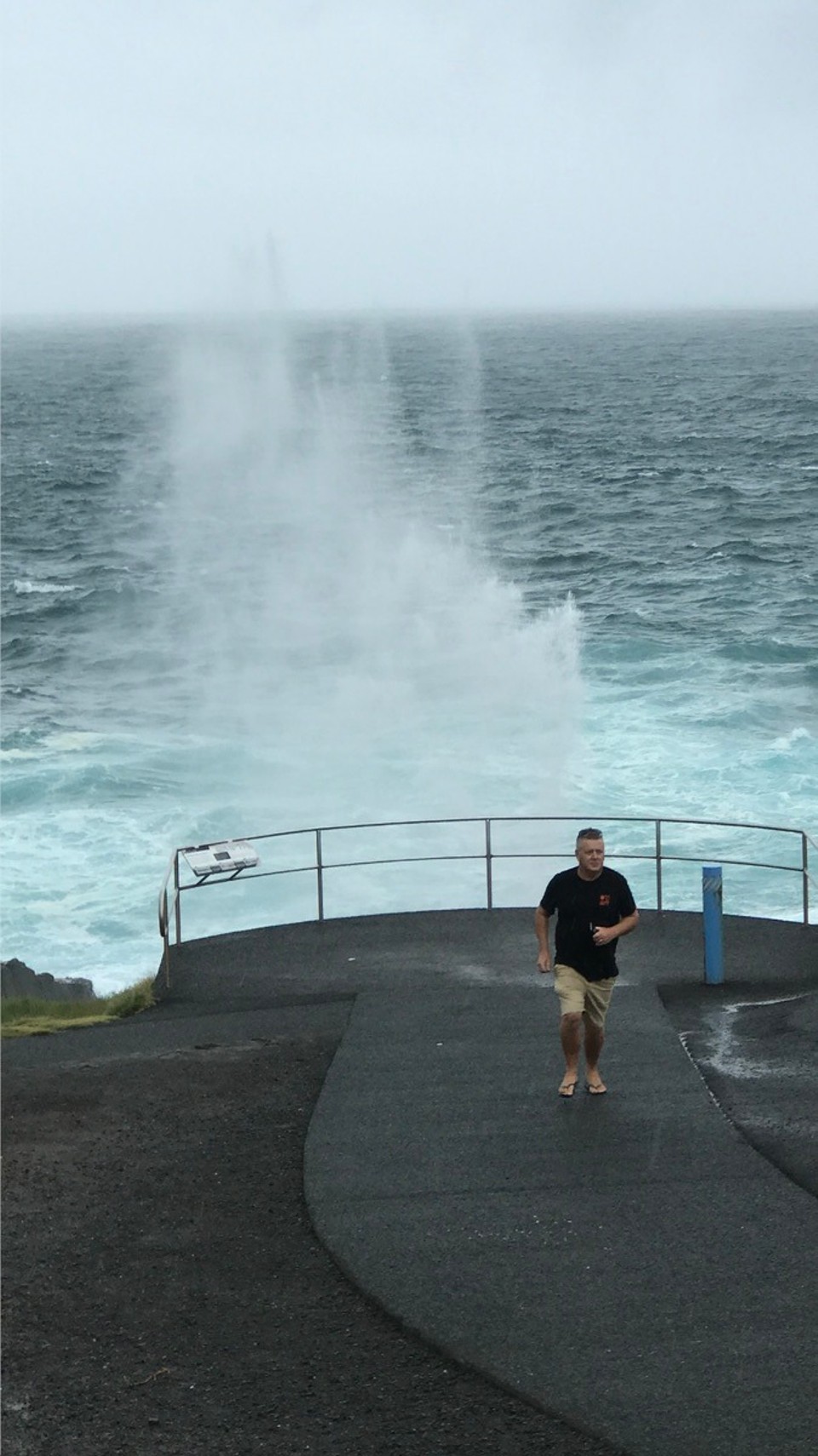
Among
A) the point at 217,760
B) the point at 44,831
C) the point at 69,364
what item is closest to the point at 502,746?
the point at 217,760

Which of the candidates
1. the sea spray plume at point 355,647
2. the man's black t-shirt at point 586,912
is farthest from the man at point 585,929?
the sea spray plume at point 355,647

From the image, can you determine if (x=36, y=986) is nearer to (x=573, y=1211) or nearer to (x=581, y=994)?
(x=581, y=994)

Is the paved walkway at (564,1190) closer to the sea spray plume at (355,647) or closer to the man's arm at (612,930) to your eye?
the man's arm at (612,930)

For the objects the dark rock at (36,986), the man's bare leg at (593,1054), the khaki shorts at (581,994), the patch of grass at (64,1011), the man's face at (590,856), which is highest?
the man's face at (590,856)

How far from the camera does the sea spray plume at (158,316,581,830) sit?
3275 centimetres

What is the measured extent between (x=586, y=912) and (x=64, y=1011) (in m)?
6.70

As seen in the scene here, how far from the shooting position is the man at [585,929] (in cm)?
1018

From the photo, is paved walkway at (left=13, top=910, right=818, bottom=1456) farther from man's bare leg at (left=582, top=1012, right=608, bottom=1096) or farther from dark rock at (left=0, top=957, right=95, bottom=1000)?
dark rock at (left=0, top=957, right=95, bottom=1000)

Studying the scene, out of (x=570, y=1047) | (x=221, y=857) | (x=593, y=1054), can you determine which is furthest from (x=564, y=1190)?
(x=221, y=857)

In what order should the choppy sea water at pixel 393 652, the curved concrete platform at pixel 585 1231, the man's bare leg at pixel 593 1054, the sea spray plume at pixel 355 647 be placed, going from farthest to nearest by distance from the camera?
the sea spray plume at pixel 355 647
the choppy sea water at pixel 393 652
the man's bare leg at pixel 593 1054
the curved concrete platform at pixel 585 1231

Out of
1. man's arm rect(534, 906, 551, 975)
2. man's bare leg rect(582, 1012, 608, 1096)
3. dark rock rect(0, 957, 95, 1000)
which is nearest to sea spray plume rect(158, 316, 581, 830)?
dark rock rect(0, 957, 95, 1000)

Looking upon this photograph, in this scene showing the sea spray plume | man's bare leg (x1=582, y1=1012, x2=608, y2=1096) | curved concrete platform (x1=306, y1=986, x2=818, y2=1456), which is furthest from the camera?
the sea spray plume

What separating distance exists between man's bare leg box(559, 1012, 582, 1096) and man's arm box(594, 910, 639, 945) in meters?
0.48

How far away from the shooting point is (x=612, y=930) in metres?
10.2
